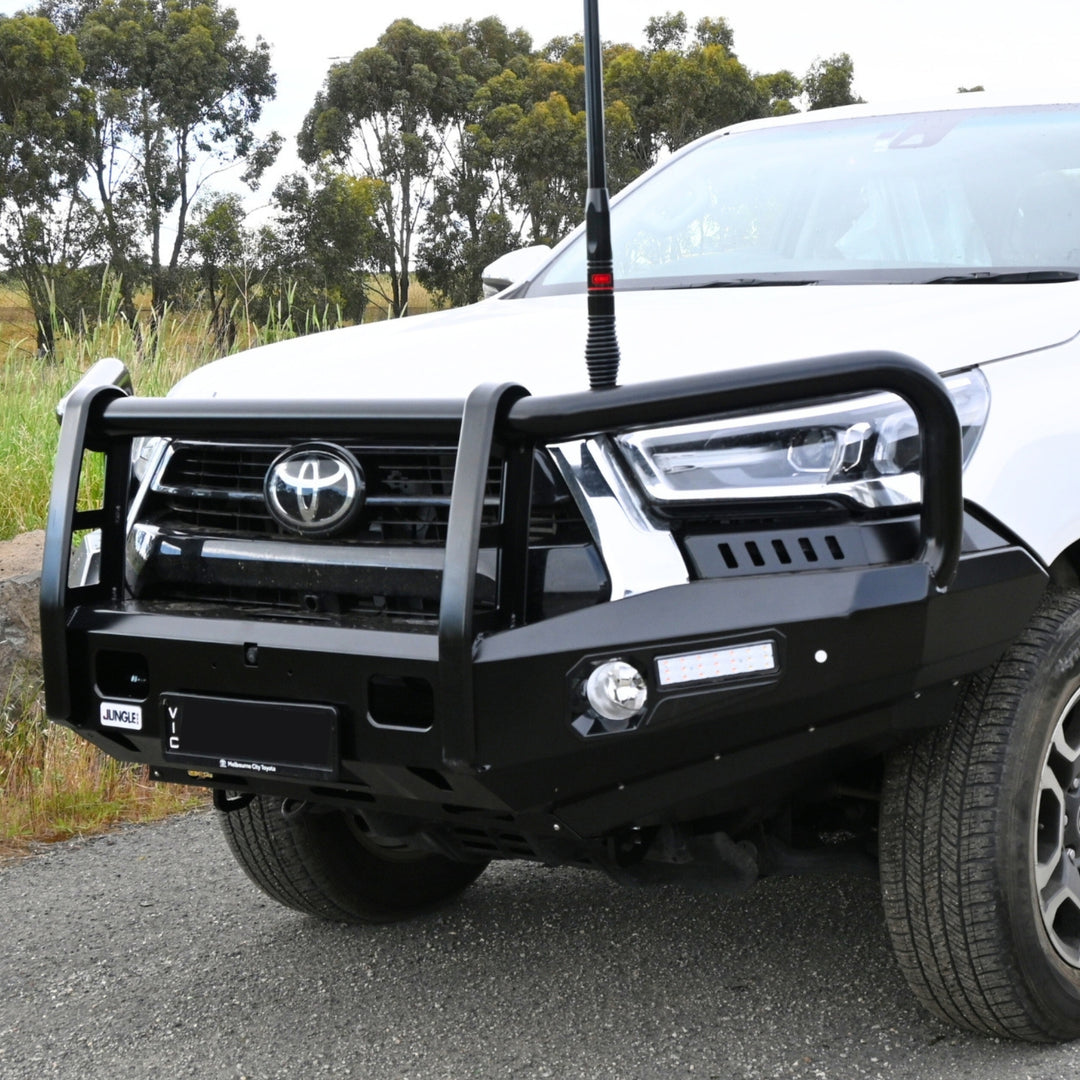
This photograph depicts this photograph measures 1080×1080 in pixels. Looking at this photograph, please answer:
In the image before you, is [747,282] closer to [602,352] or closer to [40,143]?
[602,352]

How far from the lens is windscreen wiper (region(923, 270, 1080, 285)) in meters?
3.34

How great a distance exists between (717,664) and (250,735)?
0.82m

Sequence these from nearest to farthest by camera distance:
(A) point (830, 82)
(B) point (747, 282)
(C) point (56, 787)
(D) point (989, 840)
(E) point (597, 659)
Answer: (E) point (597, 659) → (D) point (989, 840) → (B) point (747, 282) → (C) point (56, 787) → (A) point (830, 82)

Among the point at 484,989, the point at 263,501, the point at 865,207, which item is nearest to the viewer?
the point at 263,501

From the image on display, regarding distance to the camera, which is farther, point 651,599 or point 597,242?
point 597,242

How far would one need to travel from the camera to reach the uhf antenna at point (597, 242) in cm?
268

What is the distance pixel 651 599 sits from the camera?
8.15 ft

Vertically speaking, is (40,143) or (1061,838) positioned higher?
(40,143)

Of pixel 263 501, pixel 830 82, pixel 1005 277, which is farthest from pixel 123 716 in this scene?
pixel 830 82

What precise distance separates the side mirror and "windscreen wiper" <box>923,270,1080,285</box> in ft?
4.45

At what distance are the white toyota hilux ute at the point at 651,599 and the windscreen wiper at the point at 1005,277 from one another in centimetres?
9

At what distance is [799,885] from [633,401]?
1920 mm

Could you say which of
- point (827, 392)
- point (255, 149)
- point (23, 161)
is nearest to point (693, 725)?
point (827, 392)

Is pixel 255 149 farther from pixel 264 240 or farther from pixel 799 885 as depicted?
pixel 799 885
